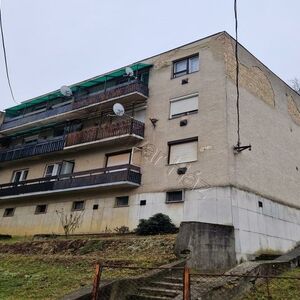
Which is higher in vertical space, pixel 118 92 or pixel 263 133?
pixel 118 92

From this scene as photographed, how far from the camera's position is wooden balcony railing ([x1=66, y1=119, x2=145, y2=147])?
19.4m

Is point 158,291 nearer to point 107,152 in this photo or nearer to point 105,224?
point 105,224

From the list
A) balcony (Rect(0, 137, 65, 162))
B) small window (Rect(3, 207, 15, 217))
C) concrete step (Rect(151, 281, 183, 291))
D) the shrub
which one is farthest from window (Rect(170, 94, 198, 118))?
small window (Rect(3, 207, 15, 217))

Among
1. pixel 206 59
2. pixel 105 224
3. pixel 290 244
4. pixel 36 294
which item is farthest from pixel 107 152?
pixel 36 294

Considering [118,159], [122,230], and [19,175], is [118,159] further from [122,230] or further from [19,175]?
[19,175]

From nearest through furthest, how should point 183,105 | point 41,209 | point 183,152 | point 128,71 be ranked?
point 183,152
point 183,105
point 128,71
point 41,209

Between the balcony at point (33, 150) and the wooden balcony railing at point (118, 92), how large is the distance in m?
3.02

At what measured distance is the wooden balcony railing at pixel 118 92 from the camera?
67.1ft

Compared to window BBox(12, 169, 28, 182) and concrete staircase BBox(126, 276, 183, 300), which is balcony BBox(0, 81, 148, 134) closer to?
window BBox(12, 169, 28, 182)

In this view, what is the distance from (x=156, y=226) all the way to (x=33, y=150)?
12.5m

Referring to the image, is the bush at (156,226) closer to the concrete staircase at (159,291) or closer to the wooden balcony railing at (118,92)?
the concrete staircase at (159,291)

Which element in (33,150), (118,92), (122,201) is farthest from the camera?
(33,150)

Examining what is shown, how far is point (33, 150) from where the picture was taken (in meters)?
23.8

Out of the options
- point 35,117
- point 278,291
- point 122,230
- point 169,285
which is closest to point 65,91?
point 35,117
